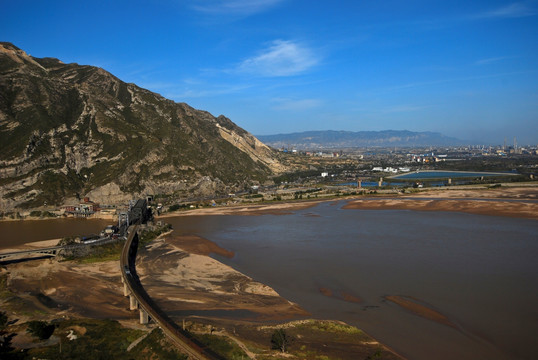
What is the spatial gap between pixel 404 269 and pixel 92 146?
72.8m

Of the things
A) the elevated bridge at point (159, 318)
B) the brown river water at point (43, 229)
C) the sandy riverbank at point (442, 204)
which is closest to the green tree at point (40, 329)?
the elevated bridge at point (159, 318)

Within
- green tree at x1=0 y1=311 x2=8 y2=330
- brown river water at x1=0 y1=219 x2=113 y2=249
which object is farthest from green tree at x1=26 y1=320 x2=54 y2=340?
brown river water at x1=0 y1=219 x2=113 y2=249

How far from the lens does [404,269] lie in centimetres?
3409

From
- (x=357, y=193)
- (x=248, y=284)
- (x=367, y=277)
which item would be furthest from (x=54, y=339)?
(x=357, y=193)

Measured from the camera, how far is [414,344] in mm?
21953

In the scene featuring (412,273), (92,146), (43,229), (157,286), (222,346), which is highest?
(92,146)

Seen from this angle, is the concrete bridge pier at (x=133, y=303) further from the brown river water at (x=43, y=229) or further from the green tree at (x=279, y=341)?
the brown river water at (x=43, y=229)

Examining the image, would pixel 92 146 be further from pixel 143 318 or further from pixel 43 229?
pixel 143 318

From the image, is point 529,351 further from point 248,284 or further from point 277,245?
point 277,245

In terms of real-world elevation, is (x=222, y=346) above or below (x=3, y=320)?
above

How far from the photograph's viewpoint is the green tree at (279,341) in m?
20.7

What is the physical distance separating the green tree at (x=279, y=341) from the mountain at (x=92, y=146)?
61494 mm

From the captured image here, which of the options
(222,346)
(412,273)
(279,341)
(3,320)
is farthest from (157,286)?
(412,273)

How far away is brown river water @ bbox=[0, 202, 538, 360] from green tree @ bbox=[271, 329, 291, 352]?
497 centimetres
